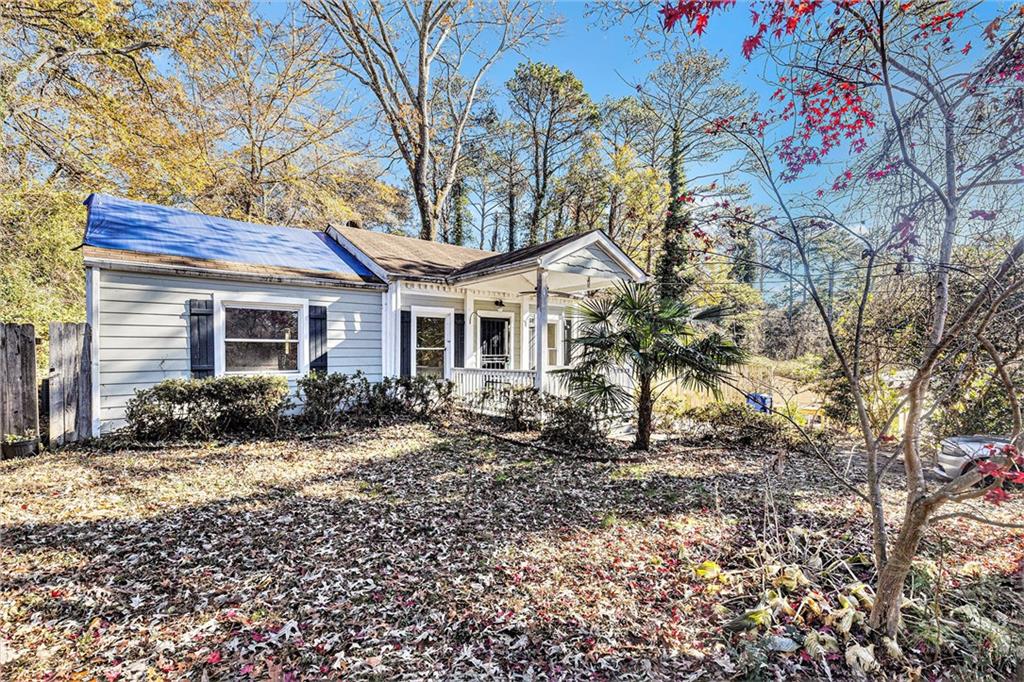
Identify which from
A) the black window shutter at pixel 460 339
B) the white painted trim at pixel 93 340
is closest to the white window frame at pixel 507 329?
the black window shutter at pixel 460 339

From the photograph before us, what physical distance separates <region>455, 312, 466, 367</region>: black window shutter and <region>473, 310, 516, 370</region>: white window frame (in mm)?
474

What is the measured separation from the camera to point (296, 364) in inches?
351

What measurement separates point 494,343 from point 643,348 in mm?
6652

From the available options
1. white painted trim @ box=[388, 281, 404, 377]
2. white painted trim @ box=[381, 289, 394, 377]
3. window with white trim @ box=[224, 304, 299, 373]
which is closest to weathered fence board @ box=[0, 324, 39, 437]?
window with white trim @ box=[224, 304, 299, 373]

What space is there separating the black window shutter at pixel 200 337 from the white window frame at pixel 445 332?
403 cm

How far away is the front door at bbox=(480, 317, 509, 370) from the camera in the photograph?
12.5m

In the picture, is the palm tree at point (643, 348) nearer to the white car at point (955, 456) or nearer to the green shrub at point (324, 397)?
the white car at point (955, 456)

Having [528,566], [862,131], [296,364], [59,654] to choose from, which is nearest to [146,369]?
[296,364]

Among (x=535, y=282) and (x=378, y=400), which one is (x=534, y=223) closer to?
(x=535, y=282)

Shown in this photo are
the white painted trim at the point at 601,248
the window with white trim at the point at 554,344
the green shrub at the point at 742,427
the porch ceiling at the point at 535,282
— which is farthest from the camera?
the window with white trim at the point at 554,344

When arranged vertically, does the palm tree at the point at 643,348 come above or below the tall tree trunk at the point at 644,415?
above

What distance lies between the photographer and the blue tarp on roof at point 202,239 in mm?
7723

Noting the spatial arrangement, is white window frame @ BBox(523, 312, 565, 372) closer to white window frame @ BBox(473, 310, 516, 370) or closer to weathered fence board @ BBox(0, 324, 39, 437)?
white window frame @ BBox(473, 310, 516, 370)

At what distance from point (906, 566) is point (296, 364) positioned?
9324mm
